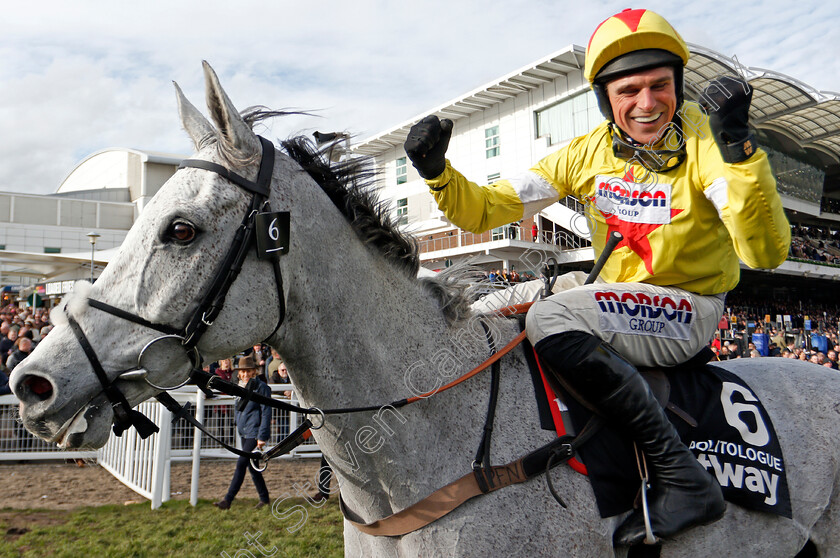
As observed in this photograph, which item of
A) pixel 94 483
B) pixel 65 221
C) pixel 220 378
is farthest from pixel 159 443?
pixel 65 221

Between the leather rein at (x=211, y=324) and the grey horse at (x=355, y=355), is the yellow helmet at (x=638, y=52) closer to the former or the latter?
the grey horse at (x=355, y=355)

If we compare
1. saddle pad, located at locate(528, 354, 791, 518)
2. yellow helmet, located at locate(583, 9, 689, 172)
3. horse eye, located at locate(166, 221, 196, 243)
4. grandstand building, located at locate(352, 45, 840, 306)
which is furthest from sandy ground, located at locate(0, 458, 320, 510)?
grandstand building, located at locate(352, 45, 840, 306)

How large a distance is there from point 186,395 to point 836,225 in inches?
1836

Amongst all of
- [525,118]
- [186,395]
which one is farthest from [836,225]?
[186,395]

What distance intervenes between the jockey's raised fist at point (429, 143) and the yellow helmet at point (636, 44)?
78 centimetres

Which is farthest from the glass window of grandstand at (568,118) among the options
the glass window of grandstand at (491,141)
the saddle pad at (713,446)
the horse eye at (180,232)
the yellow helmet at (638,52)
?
the horse eye at (180,232)

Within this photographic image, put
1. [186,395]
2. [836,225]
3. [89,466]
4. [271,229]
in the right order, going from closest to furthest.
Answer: [271,229] → [186,395] → [89,466] → [836,225]

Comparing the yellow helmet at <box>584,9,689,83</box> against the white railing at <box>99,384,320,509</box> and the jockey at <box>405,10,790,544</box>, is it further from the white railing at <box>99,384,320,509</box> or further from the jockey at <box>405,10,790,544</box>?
the white railing at <box>99,384,320,509</box>

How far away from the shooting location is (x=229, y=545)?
18.5 ft

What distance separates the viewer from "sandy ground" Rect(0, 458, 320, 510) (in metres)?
7.29

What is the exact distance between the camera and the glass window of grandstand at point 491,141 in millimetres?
30172

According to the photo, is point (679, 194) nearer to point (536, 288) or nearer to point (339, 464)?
point (536, 288)

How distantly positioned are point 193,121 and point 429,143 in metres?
0.84

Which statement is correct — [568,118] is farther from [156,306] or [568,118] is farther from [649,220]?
[156,306]
